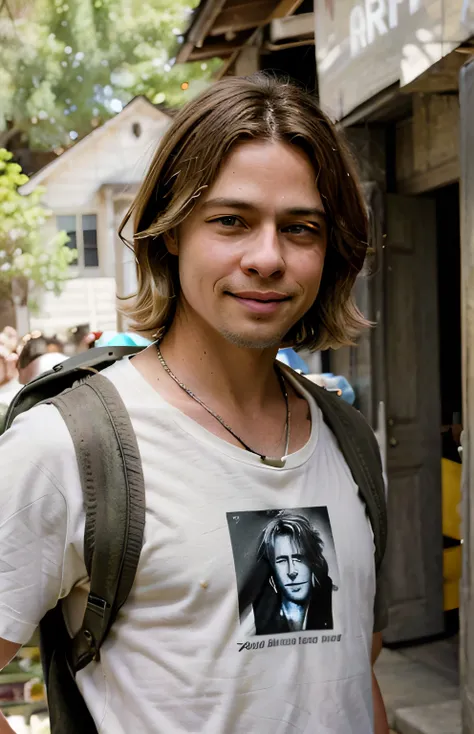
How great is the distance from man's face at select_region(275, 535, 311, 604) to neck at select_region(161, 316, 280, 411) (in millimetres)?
256

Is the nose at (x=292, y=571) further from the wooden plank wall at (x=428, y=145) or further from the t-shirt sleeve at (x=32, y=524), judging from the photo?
the wooden plank wall at (x=428, y=145)

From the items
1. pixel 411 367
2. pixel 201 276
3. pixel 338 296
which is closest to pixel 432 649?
pixel 411 367

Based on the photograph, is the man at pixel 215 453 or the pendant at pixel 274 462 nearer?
the man at pixel 215 453

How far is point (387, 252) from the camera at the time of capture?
13.9 ft

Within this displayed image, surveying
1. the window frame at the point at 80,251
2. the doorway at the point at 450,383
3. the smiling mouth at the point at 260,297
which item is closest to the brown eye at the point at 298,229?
the smiling mouth at the point at 260,297

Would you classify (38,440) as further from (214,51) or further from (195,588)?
(214,51)

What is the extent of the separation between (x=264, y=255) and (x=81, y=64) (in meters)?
3.20

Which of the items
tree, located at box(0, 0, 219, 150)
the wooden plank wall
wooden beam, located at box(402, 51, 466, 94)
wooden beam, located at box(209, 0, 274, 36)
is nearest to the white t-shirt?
wooden beam, located at box(402, 51, 466, 94)

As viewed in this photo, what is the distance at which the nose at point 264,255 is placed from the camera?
117 cm

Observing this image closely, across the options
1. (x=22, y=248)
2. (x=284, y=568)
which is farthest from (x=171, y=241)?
(x=22, y=248)

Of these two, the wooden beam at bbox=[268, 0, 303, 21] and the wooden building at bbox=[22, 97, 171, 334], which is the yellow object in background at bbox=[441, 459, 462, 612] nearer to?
the wooden building at bbox=[22, 97, 171, 334]

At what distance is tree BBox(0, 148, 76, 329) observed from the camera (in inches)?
154

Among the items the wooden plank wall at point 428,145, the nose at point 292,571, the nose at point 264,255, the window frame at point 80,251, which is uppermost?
A: the wooden plank wall at point 428,145

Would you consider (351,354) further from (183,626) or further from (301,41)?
(183,626)
